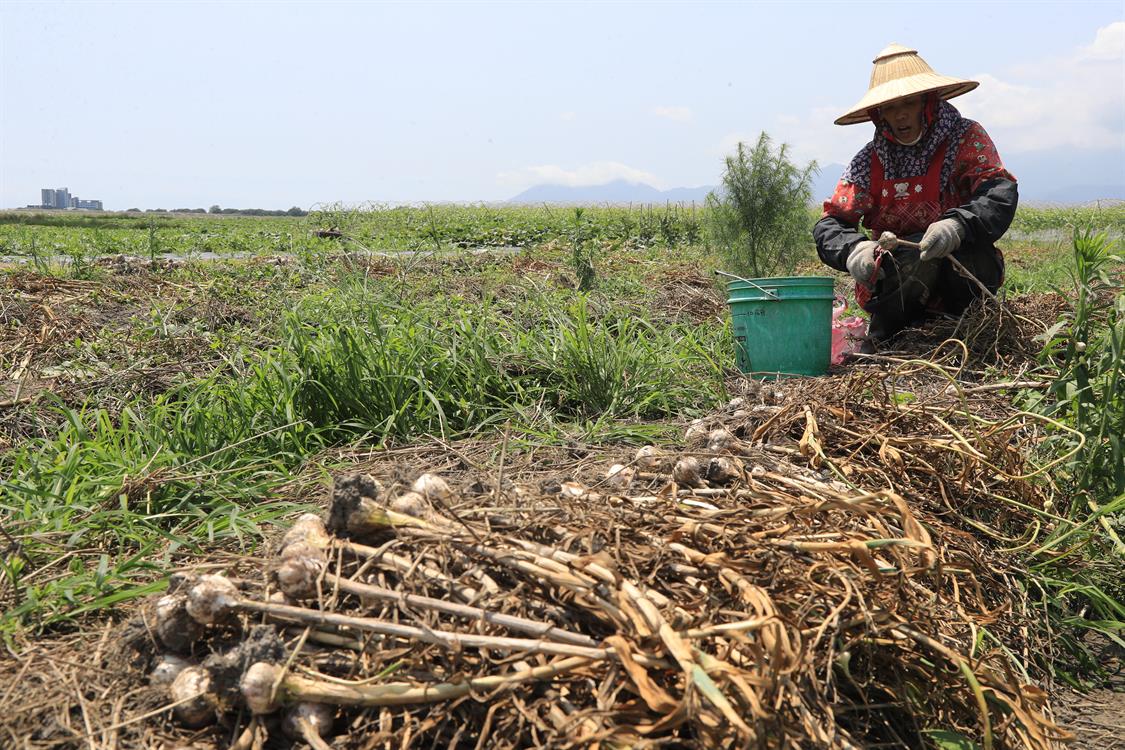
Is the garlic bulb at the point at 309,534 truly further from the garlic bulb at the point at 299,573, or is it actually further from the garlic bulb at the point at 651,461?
the garlic bulb at the point at 651,461

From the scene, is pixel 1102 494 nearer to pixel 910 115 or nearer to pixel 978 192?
pixel 978 192

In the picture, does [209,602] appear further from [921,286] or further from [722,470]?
[921,286]

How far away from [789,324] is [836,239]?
60 cm

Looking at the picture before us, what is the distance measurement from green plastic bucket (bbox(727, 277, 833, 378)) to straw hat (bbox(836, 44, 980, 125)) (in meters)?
0.95

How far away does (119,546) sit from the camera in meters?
2.07

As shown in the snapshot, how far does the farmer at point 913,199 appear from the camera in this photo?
3594 millimetres

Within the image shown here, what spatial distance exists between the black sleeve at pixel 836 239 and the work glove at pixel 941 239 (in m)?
0.32

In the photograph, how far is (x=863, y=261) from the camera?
353cm

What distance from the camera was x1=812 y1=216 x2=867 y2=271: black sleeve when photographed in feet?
12.3

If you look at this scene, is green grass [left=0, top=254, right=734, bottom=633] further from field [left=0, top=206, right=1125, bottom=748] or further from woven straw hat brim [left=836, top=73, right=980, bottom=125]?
woven straw hat brim [left=836, top=73, right=980, bottom=125]

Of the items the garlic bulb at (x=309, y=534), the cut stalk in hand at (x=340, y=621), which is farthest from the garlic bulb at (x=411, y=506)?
the cut stalk in hand at (x=340, y=621)

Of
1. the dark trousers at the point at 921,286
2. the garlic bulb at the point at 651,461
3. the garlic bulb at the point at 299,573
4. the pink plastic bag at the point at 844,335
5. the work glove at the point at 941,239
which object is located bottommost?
the garlic bulb at the point at 299,573

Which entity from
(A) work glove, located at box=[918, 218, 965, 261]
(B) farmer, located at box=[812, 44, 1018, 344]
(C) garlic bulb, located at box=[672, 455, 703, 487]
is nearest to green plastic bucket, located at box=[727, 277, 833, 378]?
(B) farmer, located at box=[812, 44, 1018, 344]

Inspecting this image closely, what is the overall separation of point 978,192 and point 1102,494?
1.97 metres
